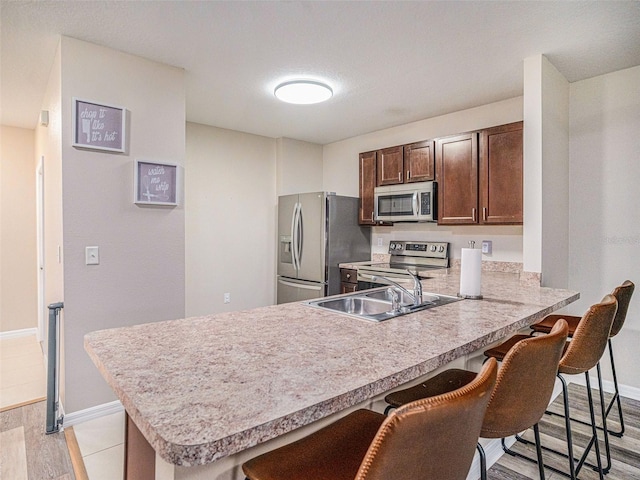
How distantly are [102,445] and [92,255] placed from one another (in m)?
1.14

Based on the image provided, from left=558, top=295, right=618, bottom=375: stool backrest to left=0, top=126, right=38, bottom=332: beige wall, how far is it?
5331 mm

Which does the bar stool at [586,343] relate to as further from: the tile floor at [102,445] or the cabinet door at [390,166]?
the cabinet door at [390,166]

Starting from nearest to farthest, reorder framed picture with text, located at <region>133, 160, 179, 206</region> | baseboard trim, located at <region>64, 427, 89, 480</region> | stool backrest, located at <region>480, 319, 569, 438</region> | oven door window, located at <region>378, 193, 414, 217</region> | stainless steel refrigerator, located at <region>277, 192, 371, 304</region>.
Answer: stool backrest, located at <region>480, 319, 569, 438</region> → baseboard trim, located at <region>64, 427, 89, 480</region> → framed picture with text, located at <region>133, 160, 179, 206</region> → oven door window, located at <region>378, 193, 414, 217</region> → stainless steel refrigerator, located at <region>277, 192, 371, 304</region>

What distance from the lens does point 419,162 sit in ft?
12.3

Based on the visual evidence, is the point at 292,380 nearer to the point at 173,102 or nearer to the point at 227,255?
the point at 173,102

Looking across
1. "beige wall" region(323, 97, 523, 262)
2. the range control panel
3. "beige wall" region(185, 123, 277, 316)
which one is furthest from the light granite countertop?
"beige wall" region(185, 123, 277, 316)

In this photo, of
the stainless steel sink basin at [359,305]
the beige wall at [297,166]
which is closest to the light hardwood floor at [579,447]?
the stainless steel sink basin at [359,305]

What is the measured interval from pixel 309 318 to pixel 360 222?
294cm

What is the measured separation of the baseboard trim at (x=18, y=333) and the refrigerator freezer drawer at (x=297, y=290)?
2964 millimetres

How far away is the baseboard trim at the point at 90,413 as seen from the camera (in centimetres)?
232

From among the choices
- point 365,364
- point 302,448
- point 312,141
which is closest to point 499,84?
point 312,141

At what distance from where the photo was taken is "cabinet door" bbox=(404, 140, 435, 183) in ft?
11.9

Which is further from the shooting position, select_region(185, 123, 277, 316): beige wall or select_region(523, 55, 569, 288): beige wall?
select_region(185, 123, 277, 316): beige wall

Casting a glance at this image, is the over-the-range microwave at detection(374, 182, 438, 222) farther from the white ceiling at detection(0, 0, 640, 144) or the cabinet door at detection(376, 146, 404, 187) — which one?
the white ceiling at detection(0, 0, 640, 144)
